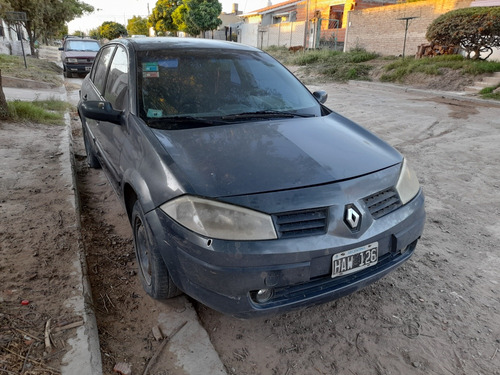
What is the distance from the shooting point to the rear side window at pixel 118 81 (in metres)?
2.99

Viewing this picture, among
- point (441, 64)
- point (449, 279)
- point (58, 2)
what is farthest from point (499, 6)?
point (58, 2)

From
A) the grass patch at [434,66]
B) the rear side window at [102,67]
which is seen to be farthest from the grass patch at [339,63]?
the rear side window at [102,67]

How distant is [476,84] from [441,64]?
1.86 metres

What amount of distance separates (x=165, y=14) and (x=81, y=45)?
38963 millimetres

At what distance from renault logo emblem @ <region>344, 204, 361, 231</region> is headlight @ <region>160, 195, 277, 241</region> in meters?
0.39

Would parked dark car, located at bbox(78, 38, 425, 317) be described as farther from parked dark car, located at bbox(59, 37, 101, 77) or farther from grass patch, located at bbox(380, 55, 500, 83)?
parked dark car, located at bbox(59, 37, 101, 77)

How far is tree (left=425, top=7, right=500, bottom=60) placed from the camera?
12.2 m

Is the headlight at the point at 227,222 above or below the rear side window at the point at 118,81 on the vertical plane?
below

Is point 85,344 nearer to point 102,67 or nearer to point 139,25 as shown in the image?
point 102,67

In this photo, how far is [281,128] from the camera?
8.58 ft

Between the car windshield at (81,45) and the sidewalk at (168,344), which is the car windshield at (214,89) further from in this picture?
the car windshield at (81,45)

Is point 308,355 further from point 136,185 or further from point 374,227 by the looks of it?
point 136,185

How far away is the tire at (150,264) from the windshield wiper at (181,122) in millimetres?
540

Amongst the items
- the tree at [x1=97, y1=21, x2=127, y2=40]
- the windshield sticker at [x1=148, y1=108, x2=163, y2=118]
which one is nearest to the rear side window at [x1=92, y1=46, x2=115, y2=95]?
the windshield sticker at [x1=148, y1=108, x2=163, y2=118]
